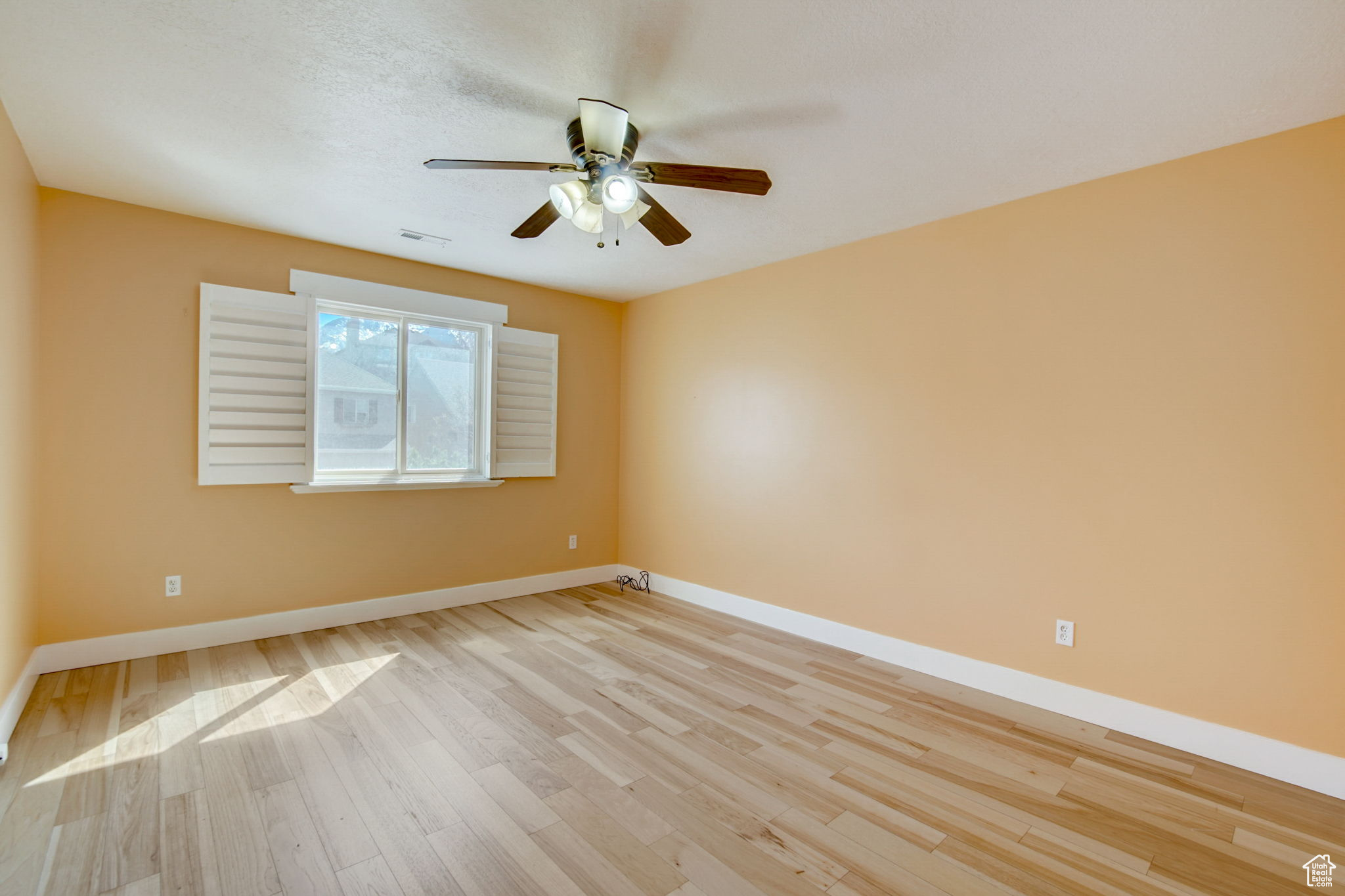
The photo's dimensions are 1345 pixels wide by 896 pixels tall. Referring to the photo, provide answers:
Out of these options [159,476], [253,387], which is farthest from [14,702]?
[253,387]

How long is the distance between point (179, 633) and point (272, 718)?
127 cm

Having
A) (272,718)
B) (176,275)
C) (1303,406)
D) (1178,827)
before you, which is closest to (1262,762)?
(1178,827)

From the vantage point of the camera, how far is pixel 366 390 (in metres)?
3.95

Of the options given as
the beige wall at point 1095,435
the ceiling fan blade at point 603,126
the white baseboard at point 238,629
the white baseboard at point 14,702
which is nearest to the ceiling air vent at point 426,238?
the ceiling fan blade at point 603,126

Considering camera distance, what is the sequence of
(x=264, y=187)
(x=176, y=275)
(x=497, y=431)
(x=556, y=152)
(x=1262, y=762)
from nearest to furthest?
(x=1262, y=762) → (x=556, y=152) → (x=264, y=187) → (x=176, y=275) → (x=497, y=431)

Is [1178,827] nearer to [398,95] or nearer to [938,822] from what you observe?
[938,822]

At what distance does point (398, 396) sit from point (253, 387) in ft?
2.74

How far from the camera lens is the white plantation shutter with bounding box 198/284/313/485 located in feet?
11.0

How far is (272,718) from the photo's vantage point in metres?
2.58

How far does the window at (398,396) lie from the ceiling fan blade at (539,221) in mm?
1864

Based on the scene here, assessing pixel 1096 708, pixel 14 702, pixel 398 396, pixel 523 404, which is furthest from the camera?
pixel 523 404

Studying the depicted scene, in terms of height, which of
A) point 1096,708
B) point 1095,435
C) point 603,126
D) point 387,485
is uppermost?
point 603,126

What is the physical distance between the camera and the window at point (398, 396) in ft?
12.5

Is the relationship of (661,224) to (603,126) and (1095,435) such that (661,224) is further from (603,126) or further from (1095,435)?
(1095,435)
